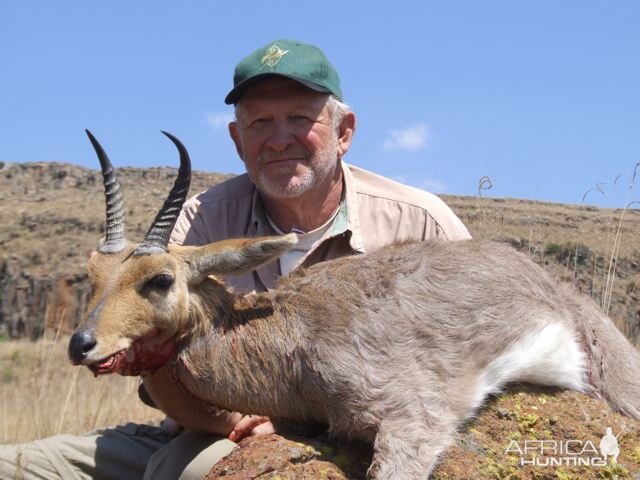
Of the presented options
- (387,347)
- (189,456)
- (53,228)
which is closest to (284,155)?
(387,347)

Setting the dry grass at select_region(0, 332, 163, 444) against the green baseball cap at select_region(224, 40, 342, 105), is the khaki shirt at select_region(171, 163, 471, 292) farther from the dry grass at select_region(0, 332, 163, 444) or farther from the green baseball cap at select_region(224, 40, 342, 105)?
the dry grass at select_region(0, 332, 163, 444)

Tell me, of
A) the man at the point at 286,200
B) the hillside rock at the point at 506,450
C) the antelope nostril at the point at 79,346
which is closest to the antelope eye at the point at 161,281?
the antelope nostril at the point at 79,346

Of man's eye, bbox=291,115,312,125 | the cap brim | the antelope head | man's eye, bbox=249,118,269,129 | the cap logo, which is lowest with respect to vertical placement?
the antelope head

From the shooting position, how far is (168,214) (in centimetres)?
594

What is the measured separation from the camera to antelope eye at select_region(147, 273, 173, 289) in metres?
5.67

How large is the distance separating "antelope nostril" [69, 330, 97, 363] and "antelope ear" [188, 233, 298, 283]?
0.94 metres

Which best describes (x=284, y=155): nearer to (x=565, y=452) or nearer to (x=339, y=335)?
(x=339, y=335)

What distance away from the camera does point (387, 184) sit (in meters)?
8.63

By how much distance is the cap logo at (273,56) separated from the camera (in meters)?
7.59

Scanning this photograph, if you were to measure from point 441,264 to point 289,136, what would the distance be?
223 centimetres

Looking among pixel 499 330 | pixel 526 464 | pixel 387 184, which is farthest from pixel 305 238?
pixel 526 464

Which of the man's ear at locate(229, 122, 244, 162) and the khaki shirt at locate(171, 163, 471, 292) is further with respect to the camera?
the man's ear at locate(229, 122, 244, 162)

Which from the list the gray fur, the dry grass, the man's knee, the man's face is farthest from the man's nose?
the dry grass

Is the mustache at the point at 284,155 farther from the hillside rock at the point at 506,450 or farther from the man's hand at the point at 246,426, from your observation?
the hillside rock at the point at 506,450
